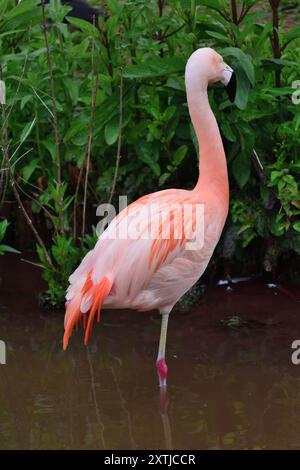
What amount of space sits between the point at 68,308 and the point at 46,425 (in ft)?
1.81

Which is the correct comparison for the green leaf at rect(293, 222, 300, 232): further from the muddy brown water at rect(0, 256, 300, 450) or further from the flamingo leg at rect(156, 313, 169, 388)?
the flamingo leg at rect(156, 313, 169, 388)

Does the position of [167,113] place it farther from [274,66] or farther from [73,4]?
[73,4]

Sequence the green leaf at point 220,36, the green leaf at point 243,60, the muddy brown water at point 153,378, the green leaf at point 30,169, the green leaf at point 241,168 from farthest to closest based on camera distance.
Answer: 1. the green leaf at point 30,169
2. the green leaf at point 241,168
3. the green leaf at point 220,36
4. the green leaf at point 243,60
5. the muddy brown water at point 153,378

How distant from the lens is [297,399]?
448 centimetres

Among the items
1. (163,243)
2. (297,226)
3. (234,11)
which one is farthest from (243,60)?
(163,243)

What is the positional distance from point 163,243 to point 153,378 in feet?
2.44

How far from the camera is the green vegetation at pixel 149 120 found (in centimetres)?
532

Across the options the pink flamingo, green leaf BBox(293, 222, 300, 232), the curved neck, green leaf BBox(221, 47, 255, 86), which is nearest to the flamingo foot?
the pink flamingo

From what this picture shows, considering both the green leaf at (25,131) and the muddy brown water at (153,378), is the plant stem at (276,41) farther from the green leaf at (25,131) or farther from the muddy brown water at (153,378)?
the green leaf at (25,131)

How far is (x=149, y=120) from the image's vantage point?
18.2ft

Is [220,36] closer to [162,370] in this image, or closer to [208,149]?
[208,149]

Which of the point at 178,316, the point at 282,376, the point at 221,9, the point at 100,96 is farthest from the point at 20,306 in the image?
the point at 221,9

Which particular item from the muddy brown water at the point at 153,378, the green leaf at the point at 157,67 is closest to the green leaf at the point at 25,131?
the green leaf at the point at 157,67

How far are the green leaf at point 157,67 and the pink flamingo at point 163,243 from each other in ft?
2.18
